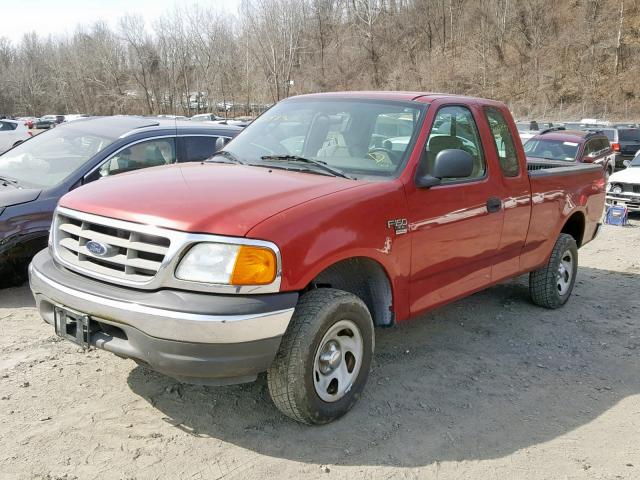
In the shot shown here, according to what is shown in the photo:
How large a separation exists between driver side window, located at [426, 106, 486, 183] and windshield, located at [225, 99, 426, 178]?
16cm

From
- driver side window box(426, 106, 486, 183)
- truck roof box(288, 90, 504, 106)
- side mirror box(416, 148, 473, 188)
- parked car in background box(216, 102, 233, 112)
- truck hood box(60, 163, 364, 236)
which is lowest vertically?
truck hood box(60, 163, 364, 236)

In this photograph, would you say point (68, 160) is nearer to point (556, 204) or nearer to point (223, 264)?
point (223, 264)

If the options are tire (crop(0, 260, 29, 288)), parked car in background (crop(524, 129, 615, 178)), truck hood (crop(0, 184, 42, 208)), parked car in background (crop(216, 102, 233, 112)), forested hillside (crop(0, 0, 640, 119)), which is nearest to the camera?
truck hood (crop(0, 184, 42, 208))

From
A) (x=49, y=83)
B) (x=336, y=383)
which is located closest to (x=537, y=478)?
(x=336, y=383)

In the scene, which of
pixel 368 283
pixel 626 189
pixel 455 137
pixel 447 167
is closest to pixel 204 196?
pixel 368 283

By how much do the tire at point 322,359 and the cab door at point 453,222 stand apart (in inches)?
23.5

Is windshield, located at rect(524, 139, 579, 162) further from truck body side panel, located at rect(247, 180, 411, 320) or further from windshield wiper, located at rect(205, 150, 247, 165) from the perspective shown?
truck body side panel, located at rect(247, 180, 411, 320)

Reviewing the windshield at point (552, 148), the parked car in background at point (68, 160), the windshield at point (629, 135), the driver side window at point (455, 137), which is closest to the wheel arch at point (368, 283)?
the driver side window at point (455, 137)

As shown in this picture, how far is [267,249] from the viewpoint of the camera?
3.07 metres

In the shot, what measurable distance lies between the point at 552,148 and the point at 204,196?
13.0 m

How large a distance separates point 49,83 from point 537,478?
75084 mm

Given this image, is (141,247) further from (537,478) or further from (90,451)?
(537,478)

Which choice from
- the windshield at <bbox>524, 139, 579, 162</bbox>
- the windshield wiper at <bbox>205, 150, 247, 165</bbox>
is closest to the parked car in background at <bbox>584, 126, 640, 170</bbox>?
the windshield at <bbox>524, 139, 579, 162</bbox>

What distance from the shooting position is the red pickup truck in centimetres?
304
